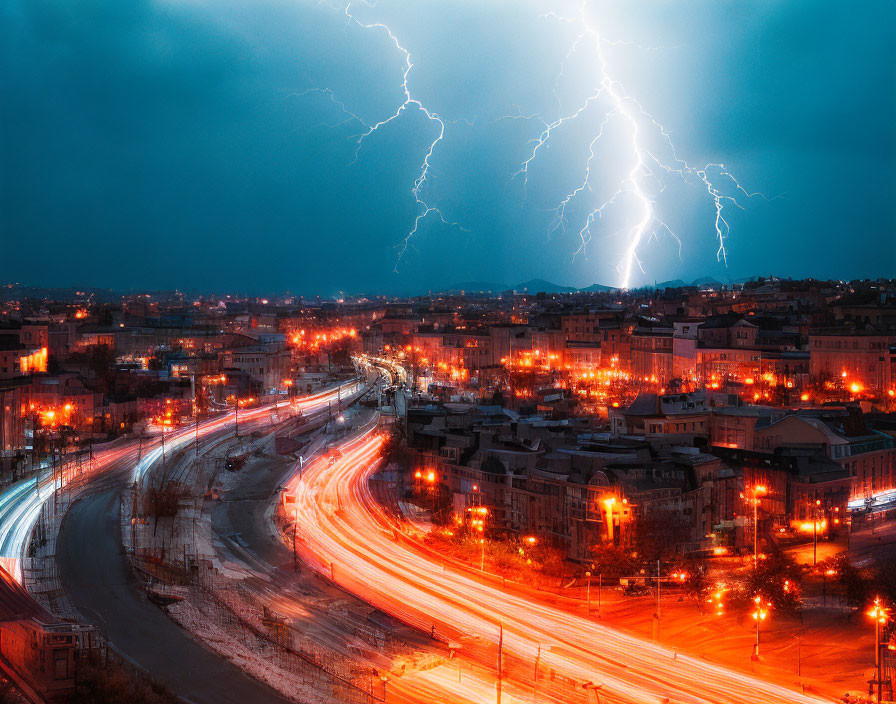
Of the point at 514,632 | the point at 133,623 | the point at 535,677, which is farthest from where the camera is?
the point at 133,623

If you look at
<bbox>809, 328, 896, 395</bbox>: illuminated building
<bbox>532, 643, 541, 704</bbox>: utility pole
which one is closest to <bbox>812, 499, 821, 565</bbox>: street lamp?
<bbox>532, 643, 541, 704</bbox>: utility pole

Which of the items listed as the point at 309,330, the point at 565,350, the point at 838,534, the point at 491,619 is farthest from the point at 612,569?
the point at 309,330

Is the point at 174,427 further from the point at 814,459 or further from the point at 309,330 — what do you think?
the point at 309,330

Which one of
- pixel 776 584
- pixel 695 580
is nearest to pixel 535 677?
pixel 695 580

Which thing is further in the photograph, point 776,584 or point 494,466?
point 494,466

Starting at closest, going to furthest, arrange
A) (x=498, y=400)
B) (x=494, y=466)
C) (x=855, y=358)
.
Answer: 1. (x=494, y=466)
2. (x=855, y=358)
3. (x=498, y=400)

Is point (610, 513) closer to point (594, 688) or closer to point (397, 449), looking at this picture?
point (594, 688)

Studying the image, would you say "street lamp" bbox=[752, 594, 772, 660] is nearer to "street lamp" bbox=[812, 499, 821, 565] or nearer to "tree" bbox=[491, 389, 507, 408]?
"street lamp" bbox=[812, 499, 821, 565]

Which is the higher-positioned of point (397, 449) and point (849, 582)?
point (397, 449)
